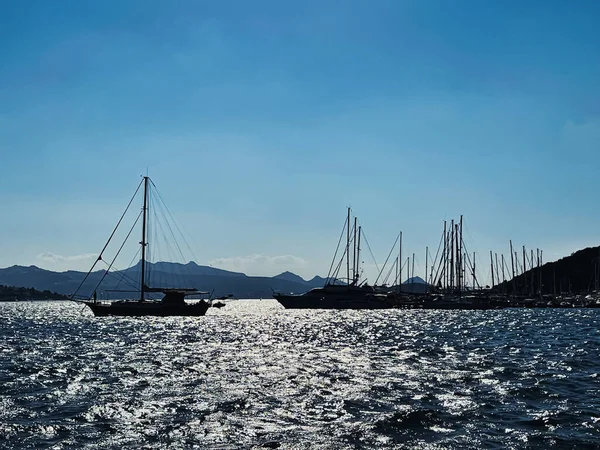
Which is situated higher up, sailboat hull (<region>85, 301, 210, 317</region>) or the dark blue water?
sailboat hull (<region>85, 301, 210, 317</region>)

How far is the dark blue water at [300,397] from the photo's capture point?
1847 centimetres

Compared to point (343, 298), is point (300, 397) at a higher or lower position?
lower

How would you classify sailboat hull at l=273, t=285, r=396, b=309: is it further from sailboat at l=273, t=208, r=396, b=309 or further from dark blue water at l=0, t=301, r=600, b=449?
dark blue water at l=0, t=301, r=600, b=449

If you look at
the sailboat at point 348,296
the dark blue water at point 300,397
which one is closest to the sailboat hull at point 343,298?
the sailboat at point 348,296

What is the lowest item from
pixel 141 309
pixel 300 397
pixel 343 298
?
pixel 300 397

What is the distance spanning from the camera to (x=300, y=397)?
25.0m

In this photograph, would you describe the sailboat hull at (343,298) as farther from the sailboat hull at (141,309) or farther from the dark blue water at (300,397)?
the dark blue water at (300,397)

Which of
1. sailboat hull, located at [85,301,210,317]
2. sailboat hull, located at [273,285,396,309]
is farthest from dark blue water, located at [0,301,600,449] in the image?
sailboat hull, located at [273,285,396,309]

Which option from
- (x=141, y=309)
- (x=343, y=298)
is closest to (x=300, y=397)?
(x=141, y=309)

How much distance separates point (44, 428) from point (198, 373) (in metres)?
13.4

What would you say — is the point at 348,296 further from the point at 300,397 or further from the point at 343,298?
the point at 300,397

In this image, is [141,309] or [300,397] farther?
[141,309]

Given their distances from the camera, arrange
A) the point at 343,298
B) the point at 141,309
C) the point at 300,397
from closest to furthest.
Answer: the point at 300,397, the point at 141,309, the point at 343,298

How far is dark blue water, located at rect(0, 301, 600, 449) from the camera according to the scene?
60.6ft
